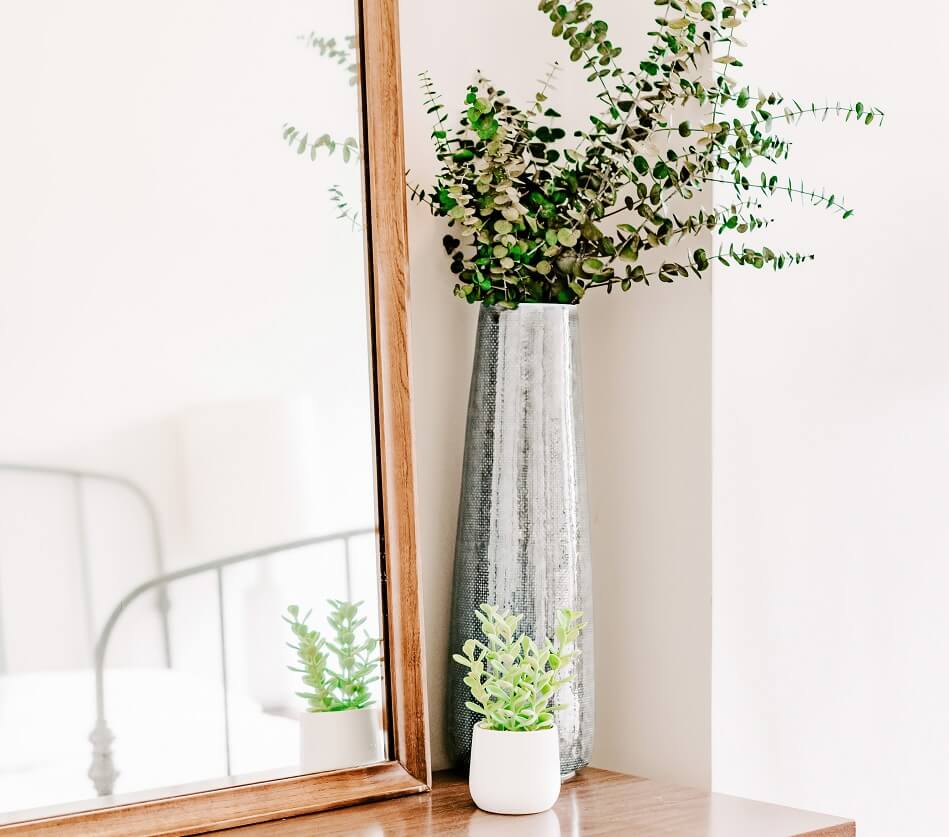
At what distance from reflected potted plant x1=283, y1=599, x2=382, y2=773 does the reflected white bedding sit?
26 mm

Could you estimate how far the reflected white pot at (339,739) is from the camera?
112 centimetres

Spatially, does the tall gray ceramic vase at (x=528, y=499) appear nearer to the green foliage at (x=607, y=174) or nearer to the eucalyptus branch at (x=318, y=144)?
the green foliage at (x=607, y=174)

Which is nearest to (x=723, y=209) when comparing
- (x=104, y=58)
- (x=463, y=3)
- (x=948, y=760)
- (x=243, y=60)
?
(x=463, y=3)

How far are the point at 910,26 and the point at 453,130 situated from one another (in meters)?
0.62

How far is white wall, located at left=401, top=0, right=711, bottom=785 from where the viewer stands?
129 cm

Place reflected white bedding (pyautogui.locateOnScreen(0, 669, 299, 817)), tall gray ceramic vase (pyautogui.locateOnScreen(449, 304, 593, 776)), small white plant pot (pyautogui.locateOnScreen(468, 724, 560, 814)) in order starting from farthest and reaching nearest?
tall gray ceramic vase (pyautogui.locateOnScreen(449, 304, 593, 776))
small white plant pot (pyautogui.locateOnScreen(468, 724, 560, 814))
reflected white bedding (pyautogui.locateOnScreen(0, 669, 299, 817))

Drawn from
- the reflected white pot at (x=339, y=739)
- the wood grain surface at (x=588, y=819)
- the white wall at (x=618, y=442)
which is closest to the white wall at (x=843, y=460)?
the white wall at (x=618, y=442)

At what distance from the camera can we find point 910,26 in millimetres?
1491

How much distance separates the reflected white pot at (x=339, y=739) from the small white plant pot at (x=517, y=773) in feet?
0.38

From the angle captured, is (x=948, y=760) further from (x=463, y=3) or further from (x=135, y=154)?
(x=135, y=154)

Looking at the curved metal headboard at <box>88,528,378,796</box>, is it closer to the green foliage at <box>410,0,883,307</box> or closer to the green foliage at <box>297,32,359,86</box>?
the green foliage at <box>410,0,883,307</box>

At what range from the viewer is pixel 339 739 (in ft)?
3.72

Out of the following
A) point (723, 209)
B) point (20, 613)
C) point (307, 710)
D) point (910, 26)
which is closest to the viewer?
point (20, 613)

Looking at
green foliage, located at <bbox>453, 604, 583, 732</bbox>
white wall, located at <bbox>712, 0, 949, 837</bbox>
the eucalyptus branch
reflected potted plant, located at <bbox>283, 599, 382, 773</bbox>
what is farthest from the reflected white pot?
the eucalyptus branch
